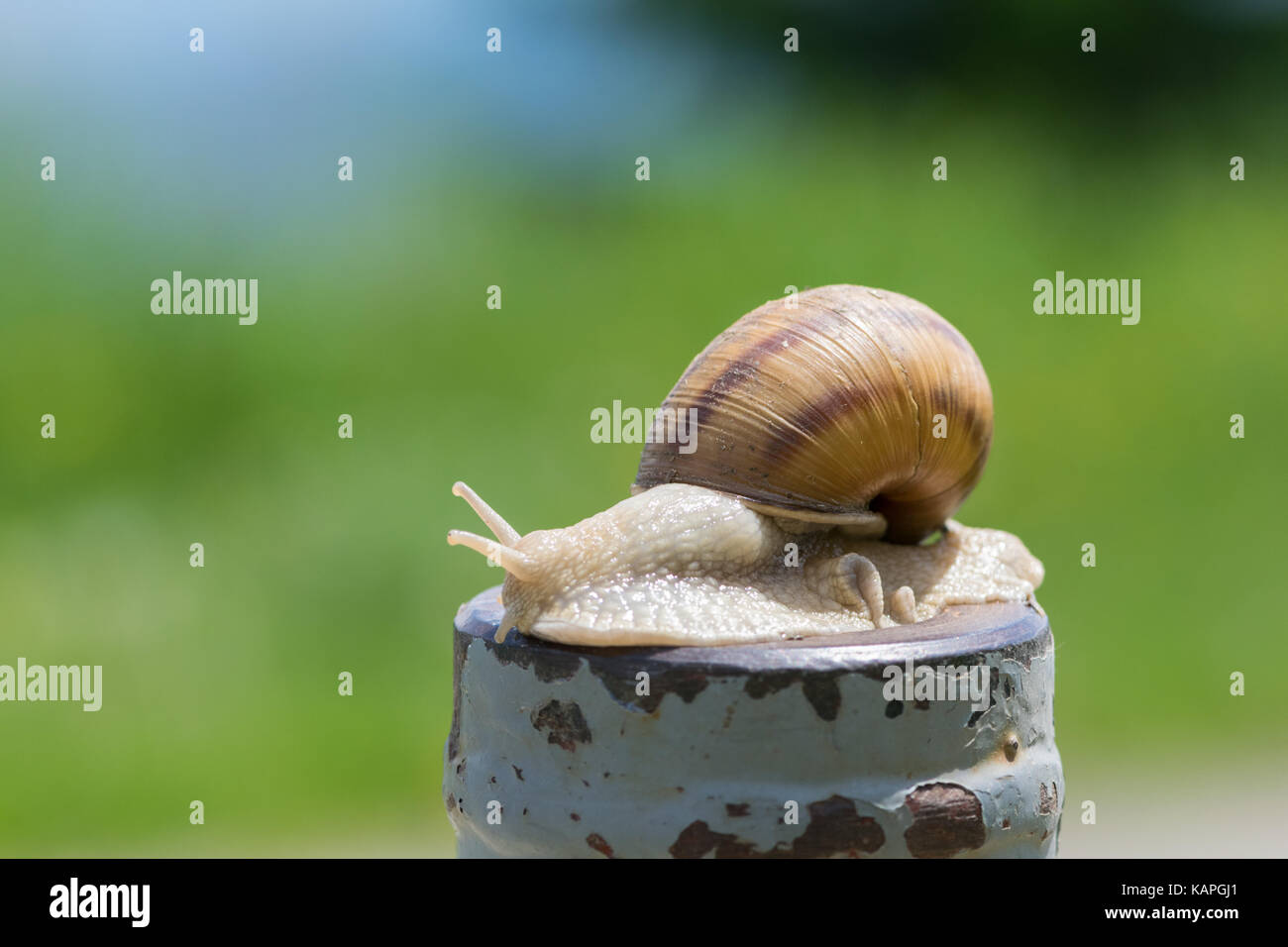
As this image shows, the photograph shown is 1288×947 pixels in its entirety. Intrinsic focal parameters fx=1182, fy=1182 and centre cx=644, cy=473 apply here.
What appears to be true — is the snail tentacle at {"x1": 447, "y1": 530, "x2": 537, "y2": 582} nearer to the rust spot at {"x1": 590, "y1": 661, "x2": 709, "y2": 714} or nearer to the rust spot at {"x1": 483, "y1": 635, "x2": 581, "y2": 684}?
the rust spot at {"x1": 483, "y1": 635, "x2": 581, "y2": 684}

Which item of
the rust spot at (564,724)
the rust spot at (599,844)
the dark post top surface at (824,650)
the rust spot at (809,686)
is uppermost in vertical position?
the dark post top surface at (824,650)

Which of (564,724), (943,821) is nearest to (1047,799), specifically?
(943,821)

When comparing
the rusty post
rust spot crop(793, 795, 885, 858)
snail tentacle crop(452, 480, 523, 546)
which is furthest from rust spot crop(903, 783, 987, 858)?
snail tentacle crop(452, 480, 523, 546)

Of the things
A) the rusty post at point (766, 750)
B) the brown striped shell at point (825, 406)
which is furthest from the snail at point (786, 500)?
the rusty post at point (766, 750)

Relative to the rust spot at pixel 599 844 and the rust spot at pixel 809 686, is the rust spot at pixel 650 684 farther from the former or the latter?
the rust spot at pixel 599 844

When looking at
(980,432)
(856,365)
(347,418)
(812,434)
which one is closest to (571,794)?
(812,434)

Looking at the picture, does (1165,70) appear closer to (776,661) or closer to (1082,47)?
(1082,47)

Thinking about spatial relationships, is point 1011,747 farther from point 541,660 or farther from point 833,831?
point 541,660
